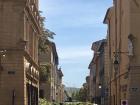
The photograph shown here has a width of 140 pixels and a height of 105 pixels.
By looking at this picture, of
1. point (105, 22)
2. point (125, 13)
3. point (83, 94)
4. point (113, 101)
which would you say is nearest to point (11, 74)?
point (125, 13)

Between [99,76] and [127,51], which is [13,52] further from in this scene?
[99,76]

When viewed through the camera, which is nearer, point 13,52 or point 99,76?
point 13,52

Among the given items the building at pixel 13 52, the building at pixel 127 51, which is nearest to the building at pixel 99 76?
the building at pixel 127 51

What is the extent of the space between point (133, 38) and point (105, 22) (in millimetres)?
32957

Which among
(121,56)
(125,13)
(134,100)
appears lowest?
(134,100)

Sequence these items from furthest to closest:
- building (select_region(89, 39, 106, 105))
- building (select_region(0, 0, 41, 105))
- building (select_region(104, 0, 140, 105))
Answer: building (select_region(89, 39, 106, 105)), building (select_region(104, 0, 140, 105)), building (select_region(0, 0, 41, 105))

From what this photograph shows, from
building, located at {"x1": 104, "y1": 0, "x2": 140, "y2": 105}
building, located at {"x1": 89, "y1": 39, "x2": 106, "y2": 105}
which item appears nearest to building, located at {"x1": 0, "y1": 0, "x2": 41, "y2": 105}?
building, located at {"x1": 104, "y1": 0, "x2": 140, "y2": 105}

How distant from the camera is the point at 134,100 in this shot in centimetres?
5159

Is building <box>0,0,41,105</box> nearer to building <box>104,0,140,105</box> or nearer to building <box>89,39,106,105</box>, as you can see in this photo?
building <box>104,0,140,105</box>

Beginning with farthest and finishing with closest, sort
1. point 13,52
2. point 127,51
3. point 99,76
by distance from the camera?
1. point 99,76
2. point 127,51
3. point 13,52

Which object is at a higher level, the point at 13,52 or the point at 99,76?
the point at 99,76

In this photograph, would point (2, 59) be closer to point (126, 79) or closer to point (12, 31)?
point (12, 31)

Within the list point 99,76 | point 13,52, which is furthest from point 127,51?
point 99,76

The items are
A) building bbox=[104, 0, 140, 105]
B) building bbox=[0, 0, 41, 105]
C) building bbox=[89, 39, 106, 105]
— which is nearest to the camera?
building bbox=[0, 0, 41, 105]
